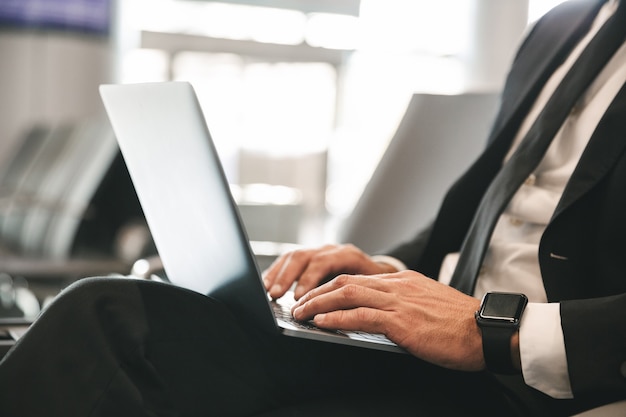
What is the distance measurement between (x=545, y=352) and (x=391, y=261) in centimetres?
60

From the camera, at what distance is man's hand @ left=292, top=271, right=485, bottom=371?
101 cm

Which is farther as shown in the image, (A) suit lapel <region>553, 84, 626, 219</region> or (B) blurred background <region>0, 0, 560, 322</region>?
(B) blurred background <region>0, 0, 560, 322</region>

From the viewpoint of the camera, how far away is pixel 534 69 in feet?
5.22

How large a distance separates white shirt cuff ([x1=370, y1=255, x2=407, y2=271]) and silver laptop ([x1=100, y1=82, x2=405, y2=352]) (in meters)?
0.37

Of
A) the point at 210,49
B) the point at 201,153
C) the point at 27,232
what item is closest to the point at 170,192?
the point at 201,153

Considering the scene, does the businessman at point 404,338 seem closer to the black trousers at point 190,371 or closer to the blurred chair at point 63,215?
the black trousers at point 190,371

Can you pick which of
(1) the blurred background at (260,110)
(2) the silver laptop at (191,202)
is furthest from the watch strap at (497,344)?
(1) the blurred background at (260,110)

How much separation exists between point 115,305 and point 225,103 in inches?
360

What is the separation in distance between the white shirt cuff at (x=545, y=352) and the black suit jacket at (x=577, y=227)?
1cm

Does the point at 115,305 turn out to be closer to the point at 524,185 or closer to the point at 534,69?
the point at 524,185

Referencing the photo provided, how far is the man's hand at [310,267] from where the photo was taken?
1317mm

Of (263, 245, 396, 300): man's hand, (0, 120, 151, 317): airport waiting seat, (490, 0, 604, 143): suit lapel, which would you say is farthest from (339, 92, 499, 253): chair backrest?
(0, 120, 151, 317): airport waiting seat

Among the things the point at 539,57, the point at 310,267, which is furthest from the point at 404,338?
the point at 539,57

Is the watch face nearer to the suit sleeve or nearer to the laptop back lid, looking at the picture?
the suit sleeve
